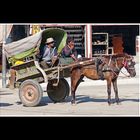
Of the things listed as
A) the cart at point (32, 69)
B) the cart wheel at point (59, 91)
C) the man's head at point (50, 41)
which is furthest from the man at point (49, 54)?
the cart wheel at point (59, 91)

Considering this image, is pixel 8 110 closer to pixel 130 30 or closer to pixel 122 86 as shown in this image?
pixel 122 86

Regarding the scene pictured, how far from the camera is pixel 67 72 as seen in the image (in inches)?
575

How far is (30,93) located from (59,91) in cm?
135

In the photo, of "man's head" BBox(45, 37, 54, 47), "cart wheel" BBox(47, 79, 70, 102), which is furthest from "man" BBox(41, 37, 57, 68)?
"cart wheel" BBox(47, 79, 70, 102)

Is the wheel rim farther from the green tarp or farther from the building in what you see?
the building

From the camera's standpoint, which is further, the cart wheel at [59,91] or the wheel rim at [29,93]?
the cart wheel at [59,91]

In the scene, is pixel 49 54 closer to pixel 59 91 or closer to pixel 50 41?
pixel 50 41

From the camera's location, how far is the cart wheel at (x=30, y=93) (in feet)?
46.0

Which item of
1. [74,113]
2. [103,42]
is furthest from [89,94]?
[103,42]

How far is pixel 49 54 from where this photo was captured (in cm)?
1455

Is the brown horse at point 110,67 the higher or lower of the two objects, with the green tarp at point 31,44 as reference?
lower

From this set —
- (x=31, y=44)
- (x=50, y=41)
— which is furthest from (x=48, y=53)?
(x=31, y=44)

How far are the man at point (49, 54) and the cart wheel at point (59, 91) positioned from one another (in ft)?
2.90

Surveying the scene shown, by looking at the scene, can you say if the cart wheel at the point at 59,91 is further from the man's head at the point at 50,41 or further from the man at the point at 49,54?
the man's head at the point at 50,41
